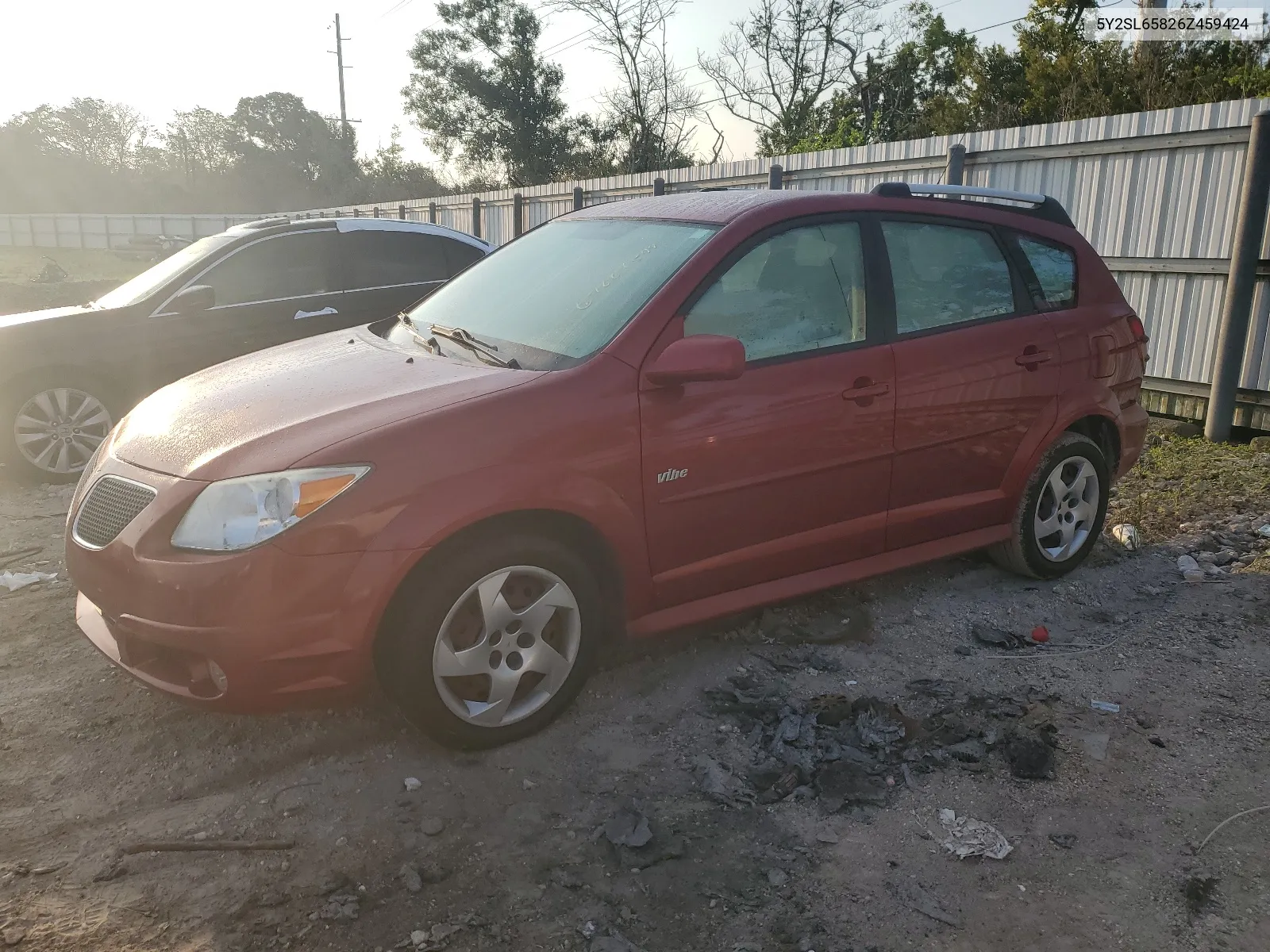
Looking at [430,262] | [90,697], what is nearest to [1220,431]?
[430,262]

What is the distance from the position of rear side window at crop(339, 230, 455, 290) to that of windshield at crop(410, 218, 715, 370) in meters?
3.47

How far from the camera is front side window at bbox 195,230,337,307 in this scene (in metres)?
7.15

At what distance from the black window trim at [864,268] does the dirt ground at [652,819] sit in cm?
122

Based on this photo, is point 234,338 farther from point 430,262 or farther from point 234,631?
point 234,631

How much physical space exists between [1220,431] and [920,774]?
5.46 metres

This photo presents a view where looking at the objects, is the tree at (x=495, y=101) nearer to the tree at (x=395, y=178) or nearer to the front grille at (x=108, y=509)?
the tree at (x=395, y=178)

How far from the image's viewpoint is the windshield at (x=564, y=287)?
3.50 metres

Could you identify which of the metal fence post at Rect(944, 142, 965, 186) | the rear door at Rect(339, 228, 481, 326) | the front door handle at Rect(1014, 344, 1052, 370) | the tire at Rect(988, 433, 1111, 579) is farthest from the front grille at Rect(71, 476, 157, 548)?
the metal fence post at Rect(944, 142, 965, 186)

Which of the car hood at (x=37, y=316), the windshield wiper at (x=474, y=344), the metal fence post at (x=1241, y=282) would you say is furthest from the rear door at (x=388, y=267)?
the metal fence post at (x=1241, y=282)

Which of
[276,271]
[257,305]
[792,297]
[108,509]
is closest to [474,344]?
[792,297]

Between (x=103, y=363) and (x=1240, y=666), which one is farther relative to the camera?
(x=103, y=363)

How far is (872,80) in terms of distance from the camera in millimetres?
30516

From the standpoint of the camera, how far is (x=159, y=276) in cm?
715

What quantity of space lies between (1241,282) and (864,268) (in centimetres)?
455
